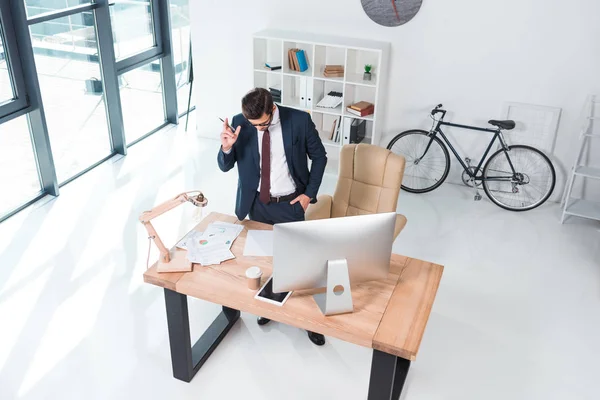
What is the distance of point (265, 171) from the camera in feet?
11.6

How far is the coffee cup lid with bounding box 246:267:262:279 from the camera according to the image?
2.92m

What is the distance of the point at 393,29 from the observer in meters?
5.59

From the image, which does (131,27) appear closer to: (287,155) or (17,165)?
(17,165)

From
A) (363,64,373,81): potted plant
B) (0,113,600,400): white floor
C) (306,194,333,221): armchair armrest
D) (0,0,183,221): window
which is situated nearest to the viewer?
(0,113,600,400): white floor

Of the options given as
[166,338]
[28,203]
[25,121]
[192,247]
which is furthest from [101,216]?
[192,247]

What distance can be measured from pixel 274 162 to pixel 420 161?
2.81m

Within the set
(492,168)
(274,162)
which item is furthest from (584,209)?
(274,162)

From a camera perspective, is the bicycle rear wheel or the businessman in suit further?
the bicycle rear wheel

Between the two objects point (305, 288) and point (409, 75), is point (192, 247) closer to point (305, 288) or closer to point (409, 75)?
point (305, 288)

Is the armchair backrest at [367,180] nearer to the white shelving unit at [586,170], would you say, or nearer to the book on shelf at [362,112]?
the book on shelf at [362,112]

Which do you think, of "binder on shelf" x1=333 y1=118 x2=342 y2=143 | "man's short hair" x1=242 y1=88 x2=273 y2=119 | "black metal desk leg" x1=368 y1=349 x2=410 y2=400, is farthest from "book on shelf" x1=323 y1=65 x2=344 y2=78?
"black metal desk leg" x1=368 y1=349 x2=410 y2=400

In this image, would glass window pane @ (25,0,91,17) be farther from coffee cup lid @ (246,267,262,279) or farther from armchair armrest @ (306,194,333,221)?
coffee cup lid @ (246,267,262,279)

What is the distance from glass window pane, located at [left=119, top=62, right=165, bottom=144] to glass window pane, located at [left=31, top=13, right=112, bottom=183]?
572mm

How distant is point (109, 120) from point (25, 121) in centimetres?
108
